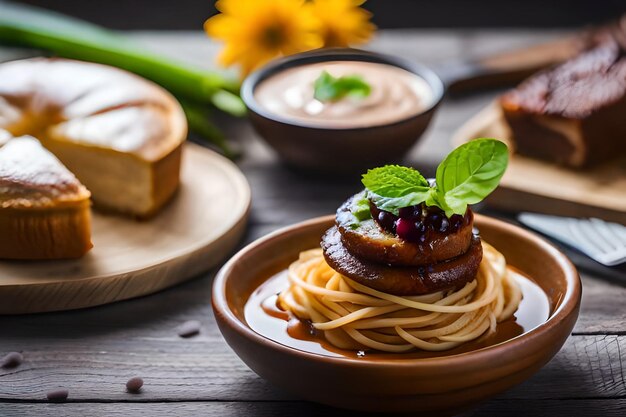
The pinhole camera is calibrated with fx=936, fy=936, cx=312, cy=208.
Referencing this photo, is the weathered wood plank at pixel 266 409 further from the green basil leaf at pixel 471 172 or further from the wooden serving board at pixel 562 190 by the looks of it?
the wooden serving board at pixel 562 190

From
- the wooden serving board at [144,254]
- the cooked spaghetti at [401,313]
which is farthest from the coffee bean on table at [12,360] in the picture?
the cooked spaghetti at [401,313]

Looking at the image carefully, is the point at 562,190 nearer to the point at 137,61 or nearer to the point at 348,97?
the point at 348,97

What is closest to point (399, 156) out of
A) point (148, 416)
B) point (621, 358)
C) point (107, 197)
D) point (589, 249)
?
point (589, 249)

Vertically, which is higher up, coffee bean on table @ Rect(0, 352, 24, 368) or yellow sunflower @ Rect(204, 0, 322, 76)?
yellow sunflower @ Rect(204, 0, 322, 76)

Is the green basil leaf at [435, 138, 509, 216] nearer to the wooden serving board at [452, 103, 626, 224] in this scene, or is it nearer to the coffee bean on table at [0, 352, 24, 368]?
the wooden serving board at [452, 103, 626, 224]

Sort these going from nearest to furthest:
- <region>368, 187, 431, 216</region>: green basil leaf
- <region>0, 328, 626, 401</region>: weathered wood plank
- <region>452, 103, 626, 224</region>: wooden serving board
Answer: <region>368, 187, 431, 216</region>: green basil leaf → <region>0, 328, 626, 401</region>: weathered wood plank → <region>452, 103, 626, 224</region>: wooden serving board

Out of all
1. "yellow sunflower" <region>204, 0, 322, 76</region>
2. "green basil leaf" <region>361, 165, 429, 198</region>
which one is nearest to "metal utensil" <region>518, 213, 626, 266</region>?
"green basil leaf" <region>361, 165, 429, 198</region>
